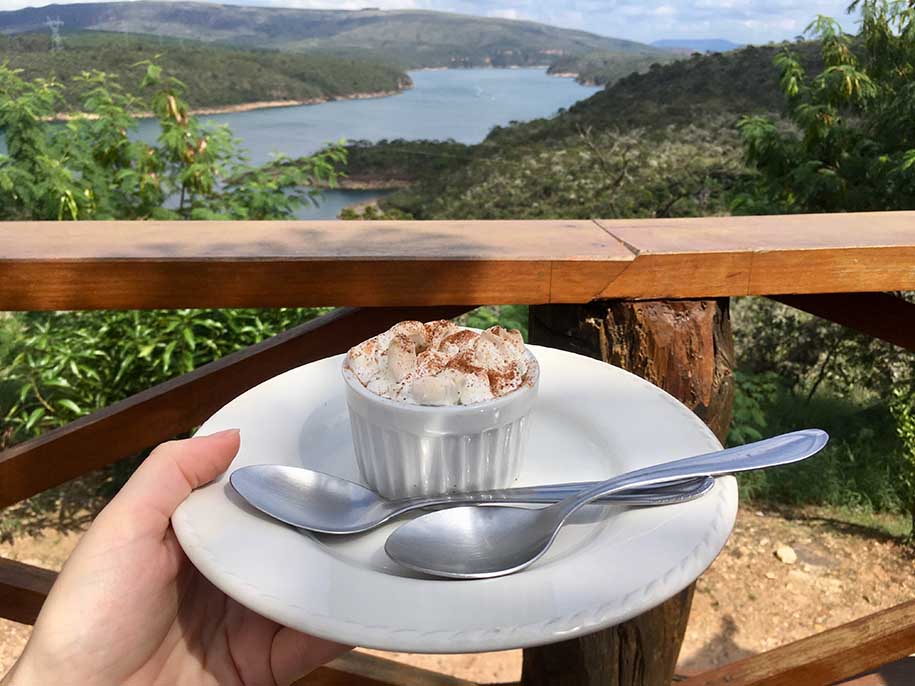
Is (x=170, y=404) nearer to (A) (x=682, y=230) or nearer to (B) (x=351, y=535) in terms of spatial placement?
(B) (x=351, y=535)

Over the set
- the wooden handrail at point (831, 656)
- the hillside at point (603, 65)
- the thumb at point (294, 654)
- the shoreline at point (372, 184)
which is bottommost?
the wooden handrail at point (831, 656)

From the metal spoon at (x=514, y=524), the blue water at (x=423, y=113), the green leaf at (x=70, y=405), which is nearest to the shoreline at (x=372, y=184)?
the blue water at (x=423, y=113)

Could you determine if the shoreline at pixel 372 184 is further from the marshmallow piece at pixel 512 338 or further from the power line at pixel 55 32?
the marshmallow piece at pixel 512 338

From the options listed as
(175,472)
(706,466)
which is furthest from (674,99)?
(175,472)

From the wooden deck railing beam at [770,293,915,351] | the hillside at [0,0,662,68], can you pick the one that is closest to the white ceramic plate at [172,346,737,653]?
the wooden deck railing beam at [770,293,915,351]

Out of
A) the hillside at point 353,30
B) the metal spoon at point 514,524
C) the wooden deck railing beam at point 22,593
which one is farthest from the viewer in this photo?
the hillside at point 353,30

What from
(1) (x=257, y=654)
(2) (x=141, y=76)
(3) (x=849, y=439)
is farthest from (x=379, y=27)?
(1) (x=257, y=654)

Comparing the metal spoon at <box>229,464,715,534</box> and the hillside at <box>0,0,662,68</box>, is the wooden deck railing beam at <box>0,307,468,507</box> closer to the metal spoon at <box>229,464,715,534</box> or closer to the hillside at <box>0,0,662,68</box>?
the metal spoon at <box>229,464,715,534</box>
